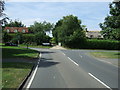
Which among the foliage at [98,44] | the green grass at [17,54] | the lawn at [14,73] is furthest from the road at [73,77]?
the foliage at [98,44]

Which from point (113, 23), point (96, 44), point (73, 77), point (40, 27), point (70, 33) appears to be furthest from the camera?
point (40, 27)

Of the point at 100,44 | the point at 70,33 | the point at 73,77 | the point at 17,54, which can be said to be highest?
the point at 70,33

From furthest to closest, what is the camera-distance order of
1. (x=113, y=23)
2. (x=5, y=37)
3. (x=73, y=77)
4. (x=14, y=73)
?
(x=5, y=37)
(x=113, y=23)
(x=14, y=73)
(x=73, y=77)

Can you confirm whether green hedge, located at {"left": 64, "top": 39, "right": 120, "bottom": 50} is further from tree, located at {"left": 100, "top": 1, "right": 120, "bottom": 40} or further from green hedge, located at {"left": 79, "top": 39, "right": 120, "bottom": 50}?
tree, located at {"left": 100, "top": 1, "right": 120, "bottom": 40}

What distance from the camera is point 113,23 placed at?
3519cm

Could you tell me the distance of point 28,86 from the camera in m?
9.55

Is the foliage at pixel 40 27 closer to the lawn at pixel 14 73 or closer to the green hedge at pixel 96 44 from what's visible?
the green hedge at pixel 96 44

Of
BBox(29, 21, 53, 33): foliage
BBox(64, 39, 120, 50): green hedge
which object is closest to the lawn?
BBox(64, 39, 120, 50): green hedge

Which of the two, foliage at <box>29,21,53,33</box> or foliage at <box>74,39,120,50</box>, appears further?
foliage at <box>29,21,53,33</box>

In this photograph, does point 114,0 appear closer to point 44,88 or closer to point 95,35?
point 44,88

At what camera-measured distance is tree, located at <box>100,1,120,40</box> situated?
33956mm

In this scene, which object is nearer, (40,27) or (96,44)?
(96,44)

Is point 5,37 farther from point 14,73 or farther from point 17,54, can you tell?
point 14,73

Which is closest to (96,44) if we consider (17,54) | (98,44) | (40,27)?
(98,44)
